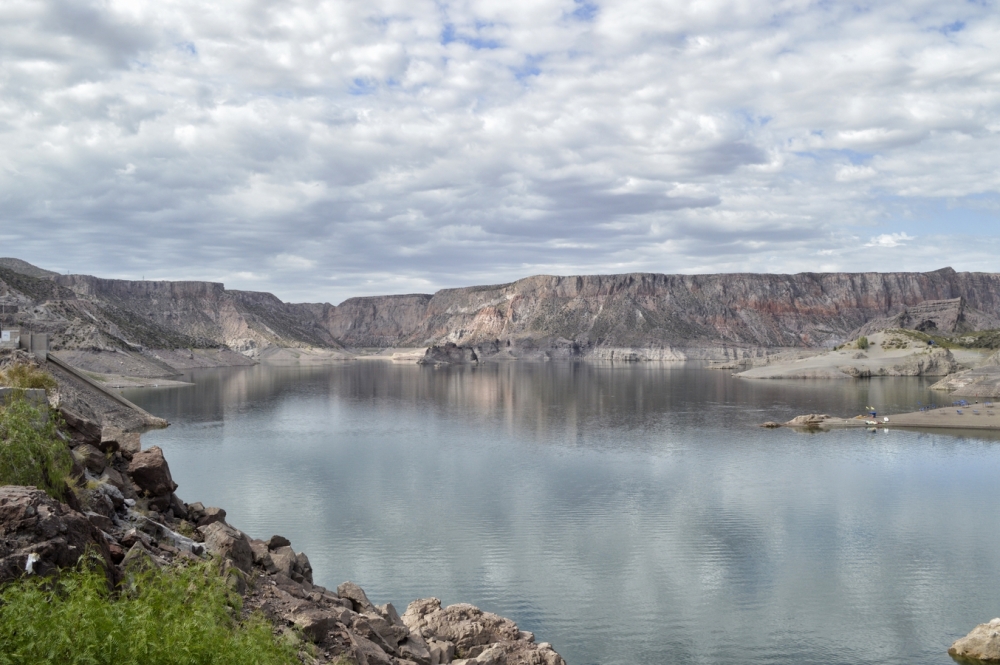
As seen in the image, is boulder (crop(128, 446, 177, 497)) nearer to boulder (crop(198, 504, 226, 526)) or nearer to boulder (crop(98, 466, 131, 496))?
boulder (crop(98, 466, 131, 496))

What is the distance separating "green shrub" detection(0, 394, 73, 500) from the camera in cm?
1092

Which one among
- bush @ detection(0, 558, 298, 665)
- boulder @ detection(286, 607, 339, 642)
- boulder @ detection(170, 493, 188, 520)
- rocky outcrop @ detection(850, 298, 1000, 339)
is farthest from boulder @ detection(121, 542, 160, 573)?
rocky outcrop @ detection(850, 298, 1000, 339)

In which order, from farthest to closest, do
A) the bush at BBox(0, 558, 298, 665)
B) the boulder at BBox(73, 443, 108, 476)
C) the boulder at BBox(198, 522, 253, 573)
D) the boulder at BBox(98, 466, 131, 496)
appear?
the boulder at BBox(73, 443, 108, 476) → the boulder at BBox(98, 466, 131, 496) → the boulder at BBox(198, 522, 253, 573) → the bush at BBox(0, 558, 298, 665)

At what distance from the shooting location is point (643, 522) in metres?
27.9

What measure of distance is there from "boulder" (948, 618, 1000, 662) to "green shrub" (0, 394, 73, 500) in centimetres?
1801

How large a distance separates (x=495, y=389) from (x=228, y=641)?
3568 inches

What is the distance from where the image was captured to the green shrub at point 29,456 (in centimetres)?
1092

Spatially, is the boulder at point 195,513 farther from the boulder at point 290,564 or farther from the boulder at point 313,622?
the boulder at point 313,622

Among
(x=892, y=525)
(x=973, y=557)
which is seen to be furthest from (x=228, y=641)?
(x=892, y=525)

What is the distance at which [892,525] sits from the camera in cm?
2784

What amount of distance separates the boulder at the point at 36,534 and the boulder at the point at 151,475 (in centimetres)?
607

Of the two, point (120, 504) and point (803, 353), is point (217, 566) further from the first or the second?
point (803, 353)

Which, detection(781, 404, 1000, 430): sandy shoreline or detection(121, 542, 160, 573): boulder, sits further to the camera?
detection(781, 404, 1000, 430): sandy shoreline

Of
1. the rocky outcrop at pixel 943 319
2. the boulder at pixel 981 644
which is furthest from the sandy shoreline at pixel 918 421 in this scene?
the rocky outcrop at pixel 943 319
